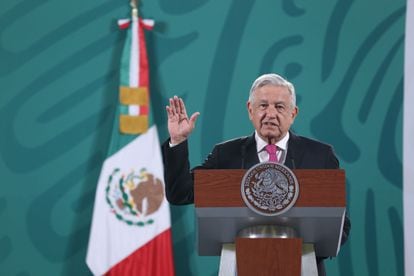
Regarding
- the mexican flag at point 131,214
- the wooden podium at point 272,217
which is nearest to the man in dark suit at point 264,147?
the wooden podium at point 272,217

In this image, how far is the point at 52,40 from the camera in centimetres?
573

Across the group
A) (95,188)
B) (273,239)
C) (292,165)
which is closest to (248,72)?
(95,188)

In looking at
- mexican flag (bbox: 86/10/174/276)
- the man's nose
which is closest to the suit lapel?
the man's nose

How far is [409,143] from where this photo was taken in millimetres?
5504

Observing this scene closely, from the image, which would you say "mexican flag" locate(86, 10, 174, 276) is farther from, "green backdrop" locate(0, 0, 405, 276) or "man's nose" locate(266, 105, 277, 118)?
"man's nose" locate(266, 105, 277, 118)

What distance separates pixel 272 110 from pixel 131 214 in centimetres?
232

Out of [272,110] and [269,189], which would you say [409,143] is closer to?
[272,110]

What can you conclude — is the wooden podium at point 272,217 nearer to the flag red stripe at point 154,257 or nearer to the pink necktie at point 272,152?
the pink necktie at point 272,152

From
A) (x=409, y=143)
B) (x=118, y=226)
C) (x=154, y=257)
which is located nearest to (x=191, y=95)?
(x=118, y=226)

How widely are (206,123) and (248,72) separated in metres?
0.46

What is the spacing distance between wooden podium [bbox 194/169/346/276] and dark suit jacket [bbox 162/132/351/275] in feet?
1.41

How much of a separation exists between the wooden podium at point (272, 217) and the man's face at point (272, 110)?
0.69m

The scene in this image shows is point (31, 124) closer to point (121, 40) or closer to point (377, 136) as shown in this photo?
point (121, 40)

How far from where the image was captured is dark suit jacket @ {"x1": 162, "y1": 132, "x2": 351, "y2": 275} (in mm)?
3150
